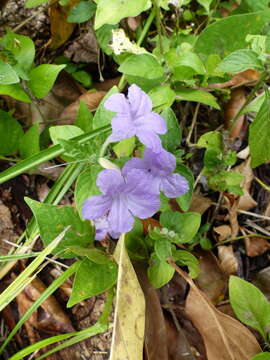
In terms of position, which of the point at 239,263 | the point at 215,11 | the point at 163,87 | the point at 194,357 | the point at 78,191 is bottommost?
the point at 194,357

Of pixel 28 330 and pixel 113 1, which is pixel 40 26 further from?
pixel 28 330

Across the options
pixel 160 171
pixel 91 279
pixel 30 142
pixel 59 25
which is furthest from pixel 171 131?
pixel 59 25

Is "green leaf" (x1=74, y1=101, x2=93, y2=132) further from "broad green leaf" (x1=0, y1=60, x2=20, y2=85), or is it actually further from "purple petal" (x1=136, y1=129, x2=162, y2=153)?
"purple petal" (x1=136, y1=129, x2=162, y2=153)

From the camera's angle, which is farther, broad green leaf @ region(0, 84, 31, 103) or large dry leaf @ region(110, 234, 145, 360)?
broad green leaf @ region(0, 84, 31, 103)

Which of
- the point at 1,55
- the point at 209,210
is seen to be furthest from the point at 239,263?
the point at 1,55

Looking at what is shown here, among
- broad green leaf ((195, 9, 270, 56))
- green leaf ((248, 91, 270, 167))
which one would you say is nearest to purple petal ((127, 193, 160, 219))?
green leaf ((248, 91, 270, 167))

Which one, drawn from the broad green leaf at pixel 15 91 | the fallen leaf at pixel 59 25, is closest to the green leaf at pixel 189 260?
the broad green leaf at pixel 15 91
